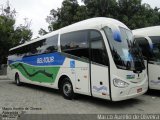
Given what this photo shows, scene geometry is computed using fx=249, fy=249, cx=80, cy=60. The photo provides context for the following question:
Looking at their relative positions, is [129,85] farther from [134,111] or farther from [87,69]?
[87,69]

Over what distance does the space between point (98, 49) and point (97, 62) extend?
19.0 inches

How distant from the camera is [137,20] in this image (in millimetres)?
24641

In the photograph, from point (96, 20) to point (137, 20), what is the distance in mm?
15947

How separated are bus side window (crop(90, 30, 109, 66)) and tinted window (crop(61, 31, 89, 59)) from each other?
37 cm

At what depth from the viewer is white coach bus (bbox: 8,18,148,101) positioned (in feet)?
28.5

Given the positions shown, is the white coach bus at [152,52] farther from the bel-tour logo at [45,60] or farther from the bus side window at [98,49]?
the bel-tour logo at [45,60]

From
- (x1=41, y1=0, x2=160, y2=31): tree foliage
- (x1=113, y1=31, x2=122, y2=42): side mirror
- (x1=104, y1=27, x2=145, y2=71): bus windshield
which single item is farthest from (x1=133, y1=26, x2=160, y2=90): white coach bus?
(x1=41, y1=0, x2=160, y2=31): tree foliage

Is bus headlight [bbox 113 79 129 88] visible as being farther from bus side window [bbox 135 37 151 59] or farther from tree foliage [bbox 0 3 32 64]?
tree foliage [bbox 0 3 32 64]

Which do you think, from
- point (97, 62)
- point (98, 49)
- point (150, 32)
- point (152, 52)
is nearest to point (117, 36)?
point (98, 49)

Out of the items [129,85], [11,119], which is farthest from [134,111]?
[11,119]

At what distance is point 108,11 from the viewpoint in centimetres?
2542

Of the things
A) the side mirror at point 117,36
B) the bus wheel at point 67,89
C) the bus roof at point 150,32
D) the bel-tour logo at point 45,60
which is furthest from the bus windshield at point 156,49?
the bel-tour logo at point 45,60

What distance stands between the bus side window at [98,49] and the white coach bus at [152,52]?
348cm

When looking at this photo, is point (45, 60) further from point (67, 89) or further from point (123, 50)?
point (123, 50)
